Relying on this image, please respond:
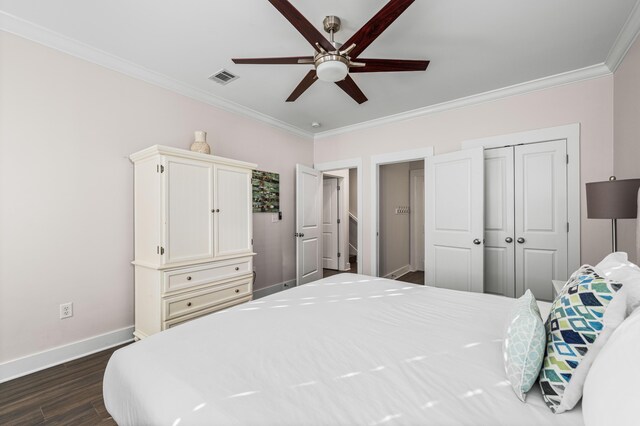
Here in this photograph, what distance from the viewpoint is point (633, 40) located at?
2.12 m

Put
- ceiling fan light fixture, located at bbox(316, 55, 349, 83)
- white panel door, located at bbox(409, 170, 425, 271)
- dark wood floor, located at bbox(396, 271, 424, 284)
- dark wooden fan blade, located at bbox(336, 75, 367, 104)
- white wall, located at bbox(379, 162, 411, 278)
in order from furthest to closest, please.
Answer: white panel door, located at bbox(409, 170, 425, 271)
dark wood floor, located at bbox(396, 271, 424, 284)
white wall, located at bbox(379, 162, 411, 278)
dark wooden fan blade, located at bbox(336, 75, 367, 104)
ceiling fan light fixture, located at bbox(316, 55, 349, 83)

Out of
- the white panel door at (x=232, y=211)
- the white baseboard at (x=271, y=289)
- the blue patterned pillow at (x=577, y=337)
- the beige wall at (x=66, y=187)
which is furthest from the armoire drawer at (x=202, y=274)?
the blue patterned pillow at (x=577, y=337)

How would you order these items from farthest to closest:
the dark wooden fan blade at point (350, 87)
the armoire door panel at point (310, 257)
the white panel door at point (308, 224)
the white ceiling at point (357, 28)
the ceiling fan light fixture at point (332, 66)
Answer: the armoire door panel at point (310, 257) → the white panel door at point (308, 224) → the dark wooden fan blade at point (350, 87) → the white ceiling at point (357, 28) → the ceiling fan light fixture at point (332, 66)

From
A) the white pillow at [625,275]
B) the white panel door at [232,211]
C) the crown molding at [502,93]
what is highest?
the crown molding at [502,93]

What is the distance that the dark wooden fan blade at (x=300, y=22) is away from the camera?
1412 millimetres

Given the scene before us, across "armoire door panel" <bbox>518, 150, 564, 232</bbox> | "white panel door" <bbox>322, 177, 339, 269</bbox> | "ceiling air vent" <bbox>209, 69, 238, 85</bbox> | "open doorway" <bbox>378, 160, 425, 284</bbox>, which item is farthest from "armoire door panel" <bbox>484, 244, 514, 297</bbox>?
"ceiling air vent" <bbox>209, 69, 238, 85</bbox>

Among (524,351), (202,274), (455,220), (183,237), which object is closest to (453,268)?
(455,220)

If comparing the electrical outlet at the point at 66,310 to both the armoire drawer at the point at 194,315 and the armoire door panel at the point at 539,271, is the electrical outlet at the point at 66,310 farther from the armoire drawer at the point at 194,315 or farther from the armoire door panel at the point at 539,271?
the armoire door panel at the point at 539,271

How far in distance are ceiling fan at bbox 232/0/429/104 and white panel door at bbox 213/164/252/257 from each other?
4.02 ft

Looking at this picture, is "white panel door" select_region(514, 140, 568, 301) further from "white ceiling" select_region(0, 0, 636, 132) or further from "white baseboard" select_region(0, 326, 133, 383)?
"white baseboard" select_region(0, 326, 133, 383)

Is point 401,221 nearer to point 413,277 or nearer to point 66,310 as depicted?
point 413,277

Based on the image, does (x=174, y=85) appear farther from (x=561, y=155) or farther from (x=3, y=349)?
(x=561, y=155)

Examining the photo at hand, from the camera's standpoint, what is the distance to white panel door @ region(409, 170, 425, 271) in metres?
5.77

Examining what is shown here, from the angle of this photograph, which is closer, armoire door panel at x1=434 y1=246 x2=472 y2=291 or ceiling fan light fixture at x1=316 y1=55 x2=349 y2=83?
ceiling fan light fixture at x1=316 y1=55 x2=349 y2=83
